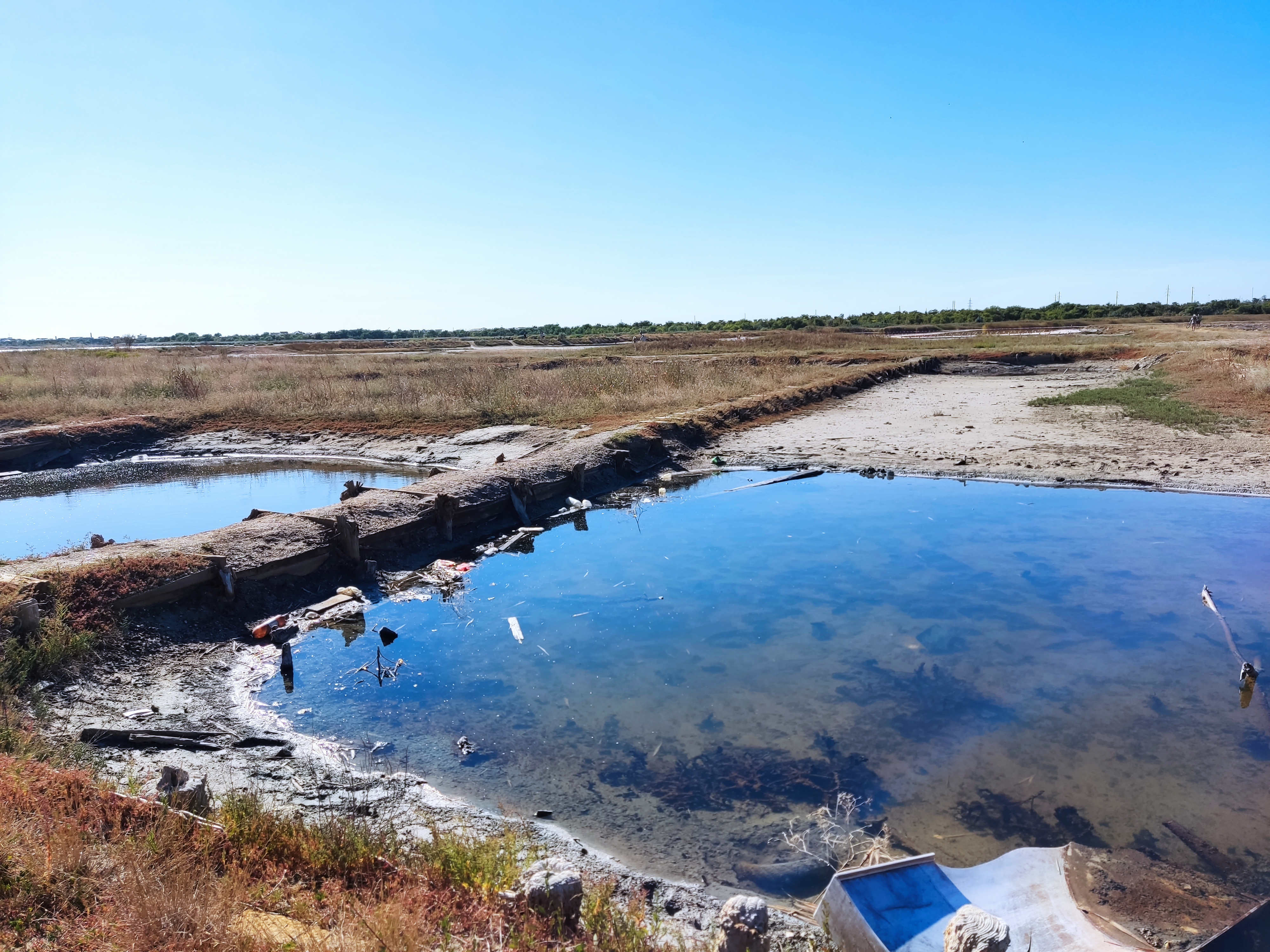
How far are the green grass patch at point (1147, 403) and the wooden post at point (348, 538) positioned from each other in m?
15.8

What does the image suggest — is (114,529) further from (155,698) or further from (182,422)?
(182,422)

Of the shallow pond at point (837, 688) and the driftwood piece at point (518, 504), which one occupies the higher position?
the driftwood piece at point (518, 504)

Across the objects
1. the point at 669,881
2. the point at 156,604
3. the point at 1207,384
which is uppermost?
the point at 1207,384

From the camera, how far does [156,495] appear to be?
14.4 metres

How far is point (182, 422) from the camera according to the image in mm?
20734

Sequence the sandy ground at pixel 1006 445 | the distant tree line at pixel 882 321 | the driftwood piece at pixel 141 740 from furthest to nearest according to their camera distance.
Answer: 1. the distant tree line at pixel 882 321
2. the sandy ground at pixel 1006 445
3. the driftwood piece at pixel 141 740

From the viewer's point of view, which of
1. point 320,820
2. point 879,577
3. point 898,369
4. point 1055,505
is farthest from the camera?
point 898,369

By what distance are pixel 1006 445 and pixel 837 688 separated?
11.3 m

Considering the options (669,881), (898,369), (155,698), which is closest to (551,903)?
(669,881)

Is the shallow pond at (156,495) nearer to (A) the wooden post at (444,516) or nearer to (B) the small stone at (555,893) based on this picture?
(A) the wooden post at (444,516)

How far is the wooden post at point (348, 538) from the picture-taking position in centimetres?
878

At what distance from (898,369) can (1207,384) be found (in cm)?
1075

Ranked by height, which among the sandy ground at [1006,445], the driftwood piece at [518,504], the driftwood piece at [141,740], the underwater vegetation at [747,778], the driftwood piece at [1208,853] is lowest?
the underwater vegetation at [747,778]

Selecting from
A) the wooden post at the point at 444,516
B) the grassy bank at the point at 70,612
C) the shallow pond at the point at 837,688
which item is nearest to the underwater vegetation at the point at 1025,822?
the shallow pond at the point at 837,688
